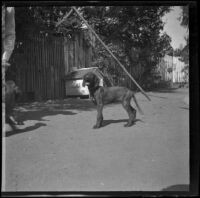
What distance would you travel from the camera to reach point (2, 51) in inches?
119

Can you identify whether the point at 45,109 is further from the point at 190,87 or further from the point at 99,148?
the point at 190,87

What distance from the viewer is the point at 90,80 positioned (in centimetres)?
315

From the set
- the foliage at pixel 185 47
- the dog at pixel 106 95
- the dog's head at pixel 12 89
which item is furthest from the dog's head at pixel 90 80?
the foliage at pixel 185 47

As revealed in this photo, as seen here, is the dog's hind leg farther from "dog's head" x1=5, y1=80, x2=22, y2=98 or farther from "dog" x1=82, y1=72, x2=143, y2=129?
"dog's head" x1=5, y1=80, x2=22, y2=98

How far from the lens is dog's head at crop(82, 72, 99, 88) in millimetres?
3143

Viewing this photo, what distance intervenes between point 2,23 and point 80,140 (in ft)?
3.99

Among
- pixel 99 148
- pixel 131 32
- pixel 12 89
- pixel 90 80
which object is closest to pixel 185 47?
pixel 131 32

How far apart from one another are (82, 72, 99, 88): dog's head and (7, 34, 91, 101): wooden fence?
0.36 ft

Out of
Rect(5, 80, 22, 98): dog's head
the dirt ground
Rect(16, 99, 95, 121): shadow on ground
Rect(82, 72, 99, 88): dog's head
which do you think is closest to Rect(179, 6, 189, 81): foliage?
the dirt ground

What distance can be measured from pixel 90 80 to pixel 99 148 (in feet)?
2.02

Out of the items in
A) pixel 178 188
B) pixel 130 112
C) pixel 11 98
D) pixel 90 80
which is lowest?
pixel 178 188

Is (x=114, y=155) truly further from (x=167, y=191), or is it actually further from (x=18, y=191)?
(x=18, y=191)

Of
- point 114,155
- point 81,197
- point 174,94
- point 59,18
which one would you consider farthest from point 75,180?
point 59,18

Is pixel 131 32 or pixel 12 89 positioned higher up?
pixel 131 32
